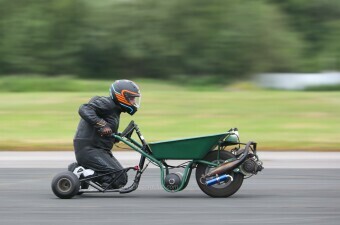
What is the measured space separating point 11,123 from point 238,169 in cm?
1525

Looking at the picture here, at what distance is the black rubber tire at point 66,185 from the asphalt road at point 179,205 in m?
0.08

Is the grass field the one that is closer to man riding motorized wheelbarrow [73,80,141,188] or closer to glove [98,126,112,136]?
man riding motorized wheelbarrow [73,80,141,188]

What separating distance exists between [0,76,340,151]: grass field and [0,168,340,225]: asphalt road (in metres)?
6.16

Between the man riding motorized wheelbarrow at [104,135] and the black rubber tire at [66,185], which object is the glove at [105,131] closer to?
the man riding motorized wheelbarrow at [104,135]

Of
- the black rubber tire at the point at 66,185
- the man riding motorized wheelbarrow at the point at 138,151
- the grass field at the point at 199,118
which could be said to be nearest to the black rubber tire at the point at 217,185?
the man riding motorized wheelbarrow at the point at 138,151

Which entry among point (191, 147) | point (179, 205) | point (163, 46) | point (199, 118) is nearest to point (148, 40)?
point (163, 46)

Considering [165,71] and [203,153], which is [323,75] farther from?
[203,153]

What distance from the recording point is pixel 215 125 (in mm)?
23859

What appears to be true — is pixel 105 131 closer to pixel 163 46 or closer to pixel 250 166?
pixel 250 166

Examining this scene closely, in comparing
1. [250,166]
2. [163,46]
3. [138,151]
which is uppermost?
[163,46]

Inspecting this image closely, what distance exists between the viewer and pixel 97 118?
395 inches

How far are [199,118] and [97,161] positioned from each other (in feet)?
52.1

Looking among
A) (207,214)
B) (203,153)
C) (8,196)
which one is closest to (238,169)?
(203,153)

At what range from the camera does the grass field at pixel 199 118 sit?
19.5 meters
